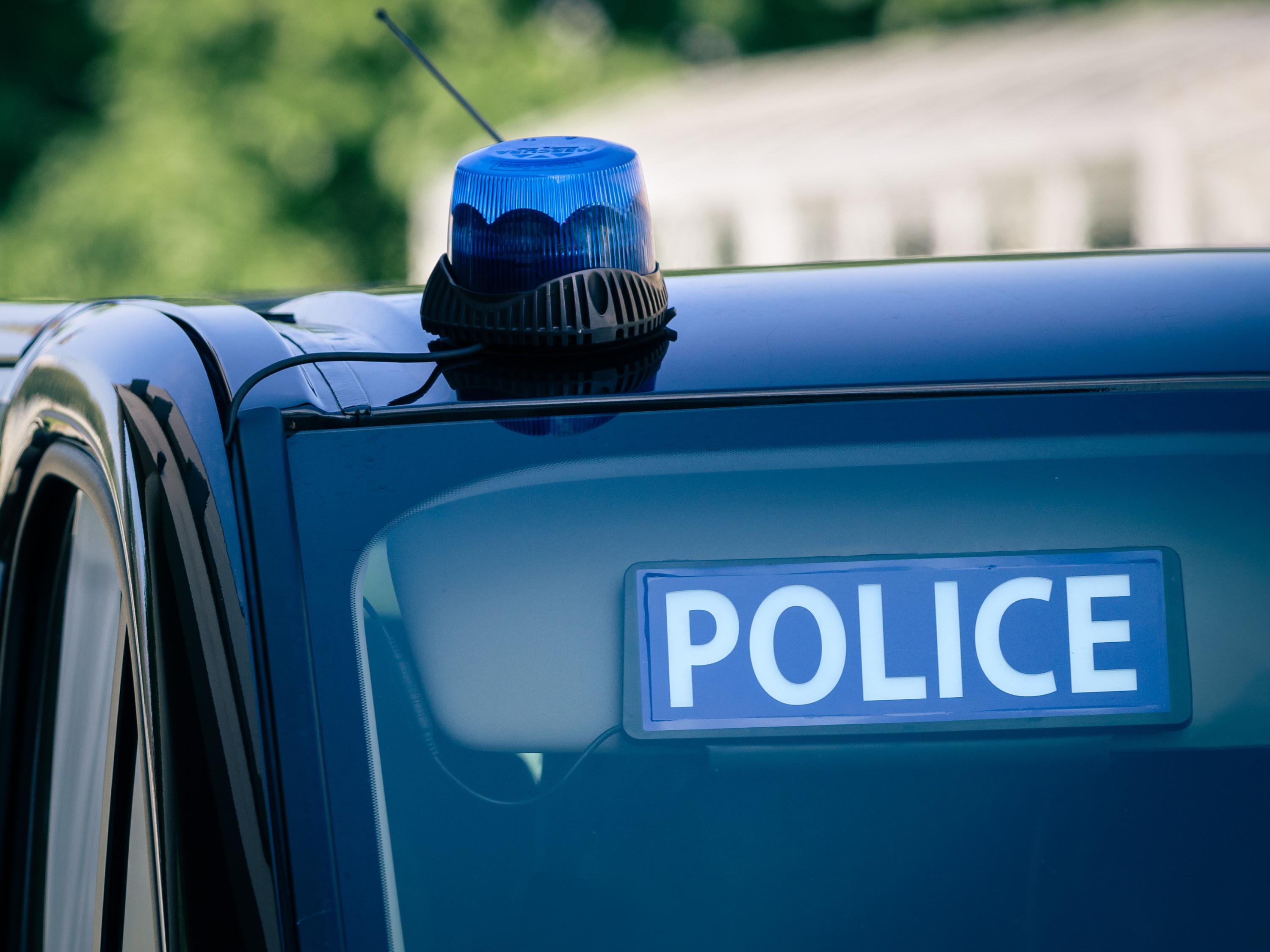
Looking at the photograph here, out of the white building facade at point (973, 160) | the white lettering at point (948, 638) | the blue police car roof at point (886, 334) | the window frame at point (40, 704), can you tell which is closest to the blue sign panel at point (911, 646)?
the white lettering at point (948, 638)

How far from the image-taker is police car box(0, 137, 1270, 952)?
0.98 meters

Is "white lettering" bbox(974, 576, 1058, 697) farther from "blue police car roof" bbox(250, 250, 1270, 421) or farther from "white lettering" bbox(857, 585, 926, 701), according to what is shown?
"blue police car roof" bbox(250, 250, 1270, 421)

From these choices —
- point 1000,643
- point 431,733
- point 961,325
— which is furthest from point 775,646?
point 961,325

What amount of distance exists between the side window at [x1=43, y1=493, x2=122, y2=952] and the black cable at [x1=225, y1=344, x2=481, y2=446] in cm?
38

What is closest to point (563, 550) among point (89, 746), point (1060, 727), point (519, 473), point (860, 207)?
point (519, 473)

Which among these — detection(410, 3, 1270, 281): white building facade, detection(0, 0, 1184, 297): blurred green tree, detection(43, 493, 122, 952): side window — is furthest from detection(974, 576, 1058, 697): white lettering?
detection(0, 0, 1184, 297): blurred green tree

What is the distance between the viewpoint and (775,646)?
100 centimetres

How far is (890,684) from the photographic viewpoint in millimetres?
994

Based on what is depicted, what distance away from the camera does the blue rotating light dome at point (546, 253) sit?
1.12 metres

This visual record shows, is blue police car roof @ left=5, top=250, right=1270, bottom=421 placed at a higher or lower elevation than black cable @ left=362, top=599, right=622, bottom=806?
higher

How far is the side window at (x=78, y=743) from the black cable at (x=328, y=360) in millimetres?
382

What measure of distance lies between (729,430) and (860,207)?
8933 millimetres

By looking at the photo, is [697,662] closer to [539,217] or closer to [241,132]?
[539,217]

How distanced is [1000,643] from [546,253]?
0.51m
